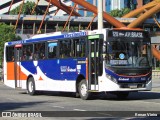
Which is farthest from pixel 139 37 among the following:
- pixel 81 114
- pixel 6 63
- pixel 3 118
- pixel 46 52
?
pixel 6 63

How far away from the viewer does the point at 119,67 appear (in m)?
20.5

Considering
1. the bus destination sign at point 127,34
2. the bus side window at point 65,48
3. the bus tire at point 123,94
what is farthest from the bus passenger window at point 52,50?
the bus destination sign at point 127,34

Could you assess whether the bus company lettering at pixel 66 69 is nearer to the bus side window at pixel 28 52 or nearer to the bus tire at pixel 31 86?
the bus tire at pixel 31 86

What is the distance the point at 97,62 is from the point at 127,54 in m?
1.42

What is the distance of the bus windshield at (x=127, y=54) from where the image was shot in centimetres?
2045

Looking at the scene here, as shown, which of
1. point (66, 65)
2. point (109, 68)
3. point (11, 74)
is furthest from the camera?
point (11, 74)

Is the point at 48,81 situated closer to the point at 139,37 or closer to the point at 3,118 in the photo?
the point at 139,37

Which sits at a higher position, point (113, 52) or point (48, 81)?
point (113, 52)

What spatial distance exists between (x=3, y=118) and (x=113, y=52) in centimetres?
787

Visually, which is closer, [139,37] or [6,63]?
[139,37]

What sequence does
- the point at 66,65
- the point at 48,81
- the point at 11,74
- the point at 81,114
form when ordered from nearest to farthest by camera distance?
the point at 81,114 → the point at 66,65 → the point at 48,81 → the point at 11,74

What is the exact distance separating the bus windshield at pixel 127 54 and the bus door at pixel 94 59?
0.47 m

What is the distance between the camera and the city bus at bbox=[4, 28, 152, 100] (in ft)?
67.2

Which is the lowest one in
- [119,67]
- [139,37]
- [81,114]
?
[81,114]
